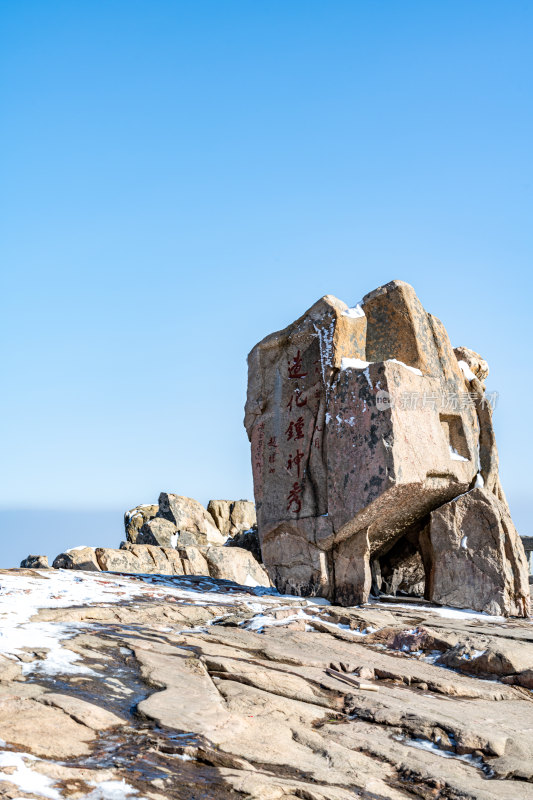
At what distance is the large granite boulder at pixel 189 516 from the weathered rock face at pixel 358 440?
11.6m

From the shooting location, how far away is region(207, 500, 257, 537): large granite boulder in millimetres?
25141

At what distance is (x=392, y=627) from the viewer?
7.63 meters

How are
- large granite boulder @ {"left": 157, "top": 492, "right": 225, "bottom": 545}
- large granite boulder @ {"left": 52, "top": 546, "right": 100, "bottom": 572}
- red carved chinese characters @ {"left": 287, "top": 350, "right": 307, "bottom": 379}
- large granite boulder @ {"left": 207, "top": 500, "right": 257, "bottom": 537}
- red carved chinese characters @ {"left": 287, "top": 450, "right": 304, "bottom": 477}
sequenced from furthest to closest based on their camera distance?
large granite boulder @ {"left": 207, "top": 500, "right": 257, "bottom": 537} → large granite boulder @ {"left": 157, "top": 492, "right": 225, "bottom": 545} → large granite boulder @ {"left": 52, "top": 546, "right": 100, "bottom": 572} → red carved chinese characters @ {"left": 287, "top": 350, "right": 307, "bottom": 379} → red carved chinese characters @ {"left": 287, "top": 450, "right": 304, "bottom": 477}

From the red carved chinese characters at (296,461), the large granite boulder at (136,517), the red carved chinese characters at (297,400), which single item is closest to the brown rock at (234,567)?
the red carved chinese characters at (296,461)

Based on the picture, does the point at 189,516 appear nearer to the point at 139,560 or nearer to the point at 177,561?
the point at 177,561

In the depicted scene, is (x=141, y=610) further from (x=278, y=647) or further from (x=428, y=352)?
(x=428, y=352)

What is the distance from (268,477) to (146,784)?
8.14 metres

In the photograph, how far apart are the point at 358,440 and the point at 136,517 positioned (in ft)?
54.6

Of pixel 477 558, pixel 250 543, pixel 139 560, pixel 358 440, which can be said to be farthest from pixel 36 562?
pixel 477 558

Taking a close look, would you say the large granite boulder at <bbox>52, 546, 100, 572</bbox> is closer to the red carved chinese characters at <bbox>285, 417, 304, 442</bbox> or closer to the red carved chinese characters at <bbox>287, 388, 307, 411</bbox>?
the red carved chinese characters at <bbox>285, 417, 304, 442</bbox>

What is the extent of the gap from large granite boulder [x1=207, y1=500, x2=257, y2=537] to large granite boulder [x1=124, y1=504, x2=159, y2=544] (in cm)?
212

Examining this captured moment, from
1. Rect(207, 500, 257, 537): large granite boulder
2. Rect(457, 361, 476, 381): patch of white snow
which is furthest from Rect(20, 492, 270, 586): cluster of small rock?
Rect(457, 361, 476, 381): patch of white snow

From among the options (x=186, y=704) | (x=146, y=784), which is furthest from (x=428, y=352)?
(x=146, y=784)

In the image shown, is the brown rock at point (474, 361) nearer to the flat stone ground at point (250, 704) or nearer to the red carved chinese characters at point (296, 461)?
the red carved chinese characters at point (296, 461)
